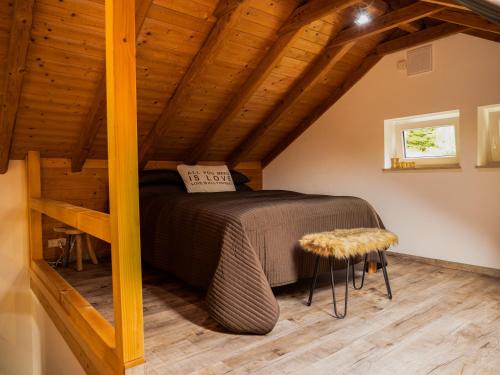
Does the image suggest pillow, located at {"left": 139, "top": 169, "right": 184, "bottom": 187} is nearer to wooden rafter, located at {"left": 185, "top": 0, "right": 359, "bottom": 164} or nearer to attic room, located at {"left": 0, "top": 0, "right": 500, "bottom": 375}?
attic room, located at {"left": 0, "top": 0, "right": 500, "bottom": 375}

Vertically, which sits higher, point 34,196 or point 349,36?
point 349,36

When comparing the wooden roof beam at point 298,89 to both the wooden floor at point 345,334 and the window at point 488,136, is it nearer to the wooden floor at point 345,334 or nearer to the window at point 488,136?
the window at point 488,136

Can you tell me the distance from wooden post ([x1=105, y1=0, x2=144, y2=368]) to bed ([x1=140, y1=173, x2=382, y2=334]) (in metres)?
0.59

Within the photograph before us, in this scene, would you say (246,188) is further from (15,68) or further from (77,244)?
(15,68)

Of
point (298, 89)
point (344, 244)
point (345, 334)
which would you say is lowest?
point (345, 334)

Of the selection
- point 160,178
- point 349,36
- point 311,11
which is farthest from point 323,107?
point 160,178

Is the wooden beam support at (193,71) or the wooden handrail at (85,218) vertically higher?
the wooden beam support at (193,71)

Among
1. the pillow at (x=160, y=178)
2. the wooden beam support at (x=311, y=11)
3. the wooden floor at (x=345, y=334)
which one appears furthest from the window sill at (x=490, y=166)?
the pillow at (x=160, y=178)

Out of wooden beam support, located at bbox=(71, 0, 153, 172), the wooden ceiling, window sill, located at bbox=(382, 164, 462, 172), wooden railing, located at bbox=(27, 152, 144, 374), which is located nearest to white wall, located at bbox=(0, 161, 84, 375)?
wooden railing, located at bbox=(27, 152, 144, 374)

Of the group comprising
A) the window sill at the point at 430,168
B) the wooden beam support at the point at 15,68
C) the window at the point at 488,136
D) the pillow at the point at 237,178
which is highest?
the wooden beam support at the point at 15,68

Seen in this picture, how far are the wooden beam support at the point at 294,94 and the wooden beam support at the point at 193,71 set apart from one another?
1.02 meters

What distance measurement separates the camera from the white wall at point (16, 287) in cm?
318

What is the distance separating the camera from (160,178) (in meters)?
3.55

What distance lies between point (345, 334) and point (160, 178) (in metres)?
2.32
